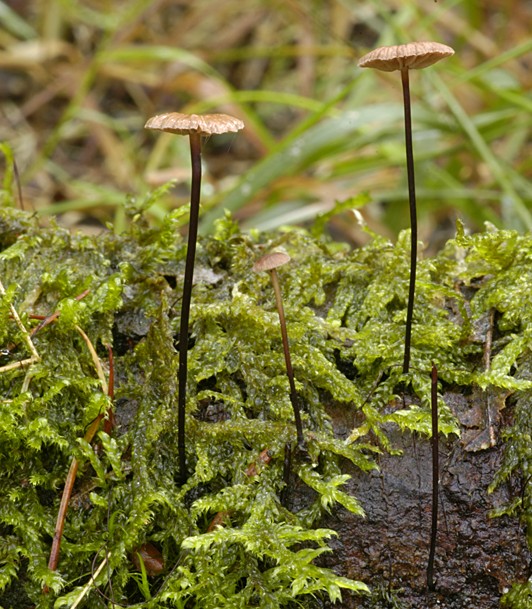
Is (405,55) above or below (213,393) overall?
above

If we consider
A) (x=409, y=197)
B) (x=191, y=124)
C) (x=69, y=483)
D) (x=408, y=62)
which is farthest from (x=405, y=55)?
(x=69, y=483)

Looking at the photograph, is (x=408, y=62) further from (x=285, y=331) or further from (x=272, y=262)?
(x=285, y=331)

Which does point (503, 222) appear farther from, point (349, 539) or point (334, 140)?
point (349, 539)

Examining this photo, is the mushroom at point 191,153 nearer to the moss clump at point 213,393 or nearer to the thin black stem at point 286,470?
the moss clump at point 213,393

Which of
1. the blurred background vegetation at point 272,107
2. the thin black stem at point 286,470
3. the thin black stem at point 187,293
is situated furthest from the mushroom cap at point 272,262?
the blurred background vegetation at point 272,107

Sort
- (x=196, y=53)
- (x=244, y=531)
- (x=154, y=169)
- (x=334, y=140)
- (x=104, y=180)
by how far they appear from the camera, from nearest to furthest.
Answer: (x=244, y=531) → (x=334, y=140) → (x=154, y=169) → (x=104, y=180) → (x=196, y=53)

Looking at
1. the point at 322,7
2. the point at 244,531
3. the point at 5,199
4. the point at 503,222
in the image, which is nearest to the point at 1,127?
the point at 322,7
